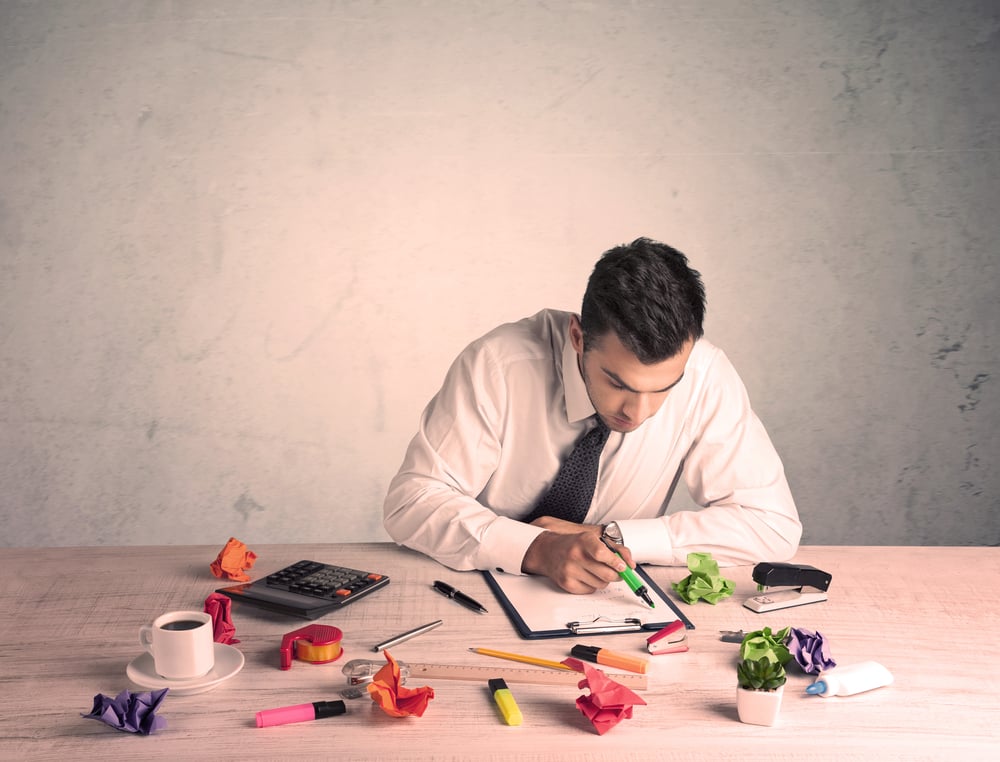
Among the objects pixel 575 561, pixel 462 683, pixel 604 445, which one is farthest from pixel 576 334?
pixel 462 683

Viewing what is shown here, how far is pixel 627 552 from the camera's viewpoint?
5.58 ft

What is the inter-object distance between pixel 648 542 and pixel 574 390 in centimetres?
39

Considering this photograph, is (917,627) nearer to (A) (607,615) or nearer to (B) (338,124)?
(A) (607,615)

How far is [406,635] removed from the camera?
1464 mm

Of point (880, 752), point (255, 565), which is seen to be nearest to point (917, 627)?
point (880, 752)

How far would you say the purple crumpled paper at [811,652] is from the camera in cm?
136

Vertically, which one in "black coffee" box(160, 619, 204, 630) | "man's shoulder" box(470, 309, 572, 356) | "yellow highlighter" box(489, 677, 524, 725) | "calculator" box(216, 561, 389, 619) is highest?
"man's shoulder" box(470, 309, 572, 356)

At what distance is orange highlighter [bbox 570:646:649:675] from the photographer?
1.37 meters

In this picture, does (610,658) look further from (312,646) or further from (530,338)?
(530,338)

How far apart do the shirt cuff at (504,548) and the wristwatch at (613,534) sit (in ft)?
0.47

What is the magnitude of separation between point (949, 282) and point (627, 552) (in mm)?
2782

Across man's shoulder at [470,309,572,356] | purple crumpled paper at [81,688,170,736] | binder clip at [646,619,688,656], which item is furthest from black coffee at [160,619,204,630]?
man's shoulder at [470,309,572,356]

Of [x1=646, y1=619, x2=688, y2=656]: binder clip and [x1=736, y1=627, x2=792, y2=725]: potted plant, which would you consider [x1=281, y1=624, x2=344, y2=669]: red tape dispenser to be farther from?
[x1=736, y1=627, x2=792, y2=725]: potted plant

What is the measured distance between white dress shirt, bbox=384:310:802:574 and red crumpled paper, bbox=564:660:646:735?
2.28 ft
